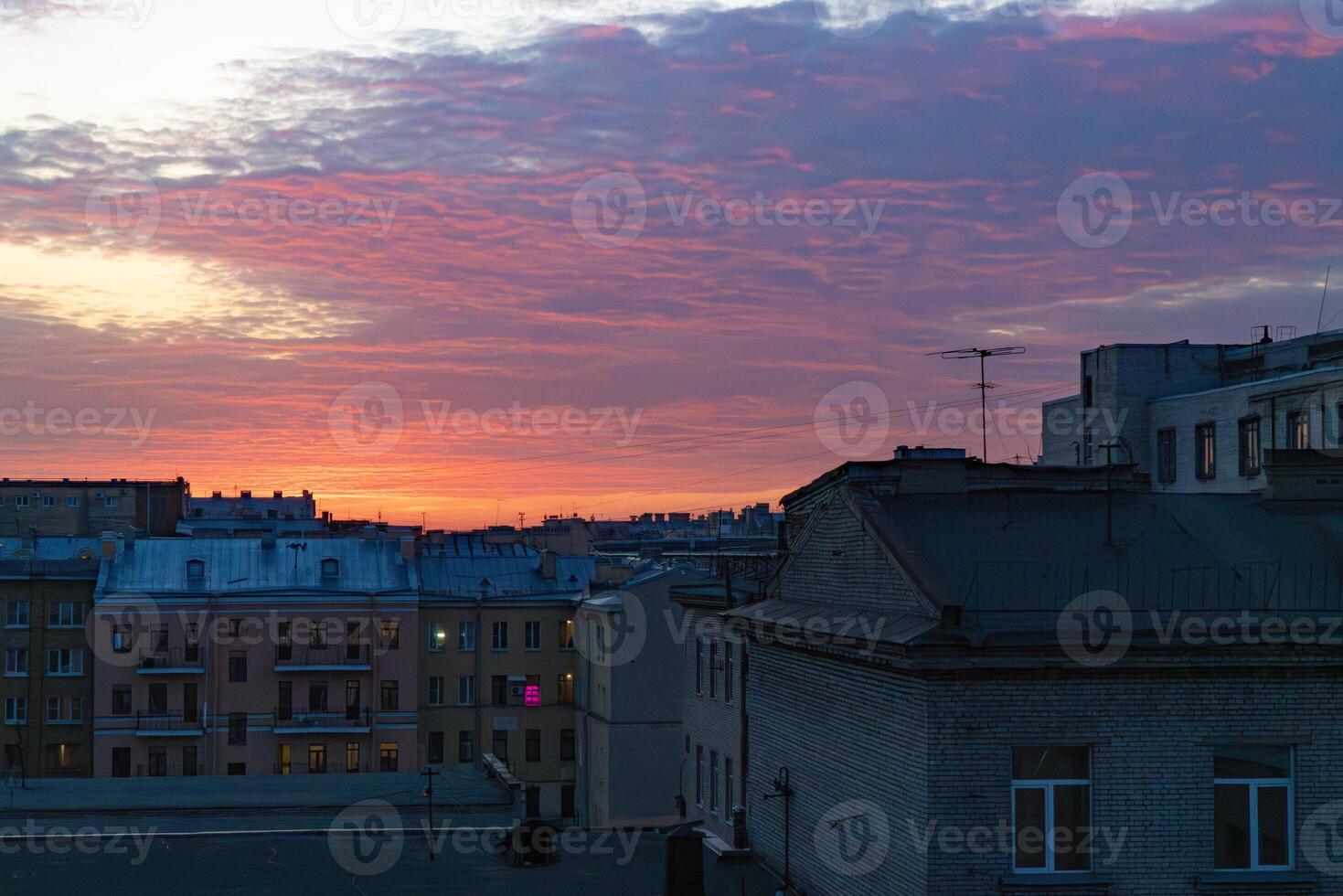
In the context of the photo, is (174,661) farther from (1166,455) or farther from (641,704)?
(1166,455)

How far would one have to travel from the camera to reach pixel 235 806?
113ft

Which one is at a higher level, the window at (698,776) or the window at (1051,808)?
the window at (1051,808)

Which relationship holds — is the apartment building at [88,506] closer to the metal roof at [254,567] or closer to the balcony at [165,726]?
the metal roof at [254,567]

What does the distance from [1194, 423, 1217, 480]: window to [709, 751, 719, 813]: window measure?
978 inches

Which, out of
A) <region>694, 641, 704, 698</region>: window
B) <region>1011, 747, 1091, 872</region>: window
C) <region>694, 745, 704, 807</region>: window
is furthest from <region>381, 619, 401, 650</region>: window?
<region>1011, 747, 1091, 872</region>: window

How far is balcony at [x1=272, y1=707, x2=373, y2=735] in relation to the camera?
218ft

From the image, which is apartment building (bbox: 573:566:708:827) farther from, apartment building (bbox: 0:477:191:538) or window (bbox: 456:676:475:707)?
apartment building (bbox: 0:477:191:538)

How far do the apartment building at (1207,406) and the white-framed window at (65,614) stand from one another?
45353 mm

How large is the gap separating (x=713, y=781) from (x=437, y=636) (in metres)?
36.5

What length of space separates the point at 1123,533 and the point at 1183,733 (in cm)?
355

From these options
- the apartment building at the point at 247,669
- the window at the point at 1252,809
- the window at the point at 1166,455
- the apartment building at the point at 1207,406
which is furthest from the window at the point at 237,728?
the window at the point at 1252,809

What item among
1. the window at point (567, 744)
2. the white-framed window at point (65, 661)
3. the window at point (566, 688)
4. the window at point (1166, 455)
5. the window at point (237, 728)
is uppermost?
the window at point (1166, 455)

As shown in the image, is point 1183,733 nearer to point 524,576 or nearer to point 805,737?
point 805,737

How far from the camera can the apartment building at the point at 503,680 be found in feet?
228
